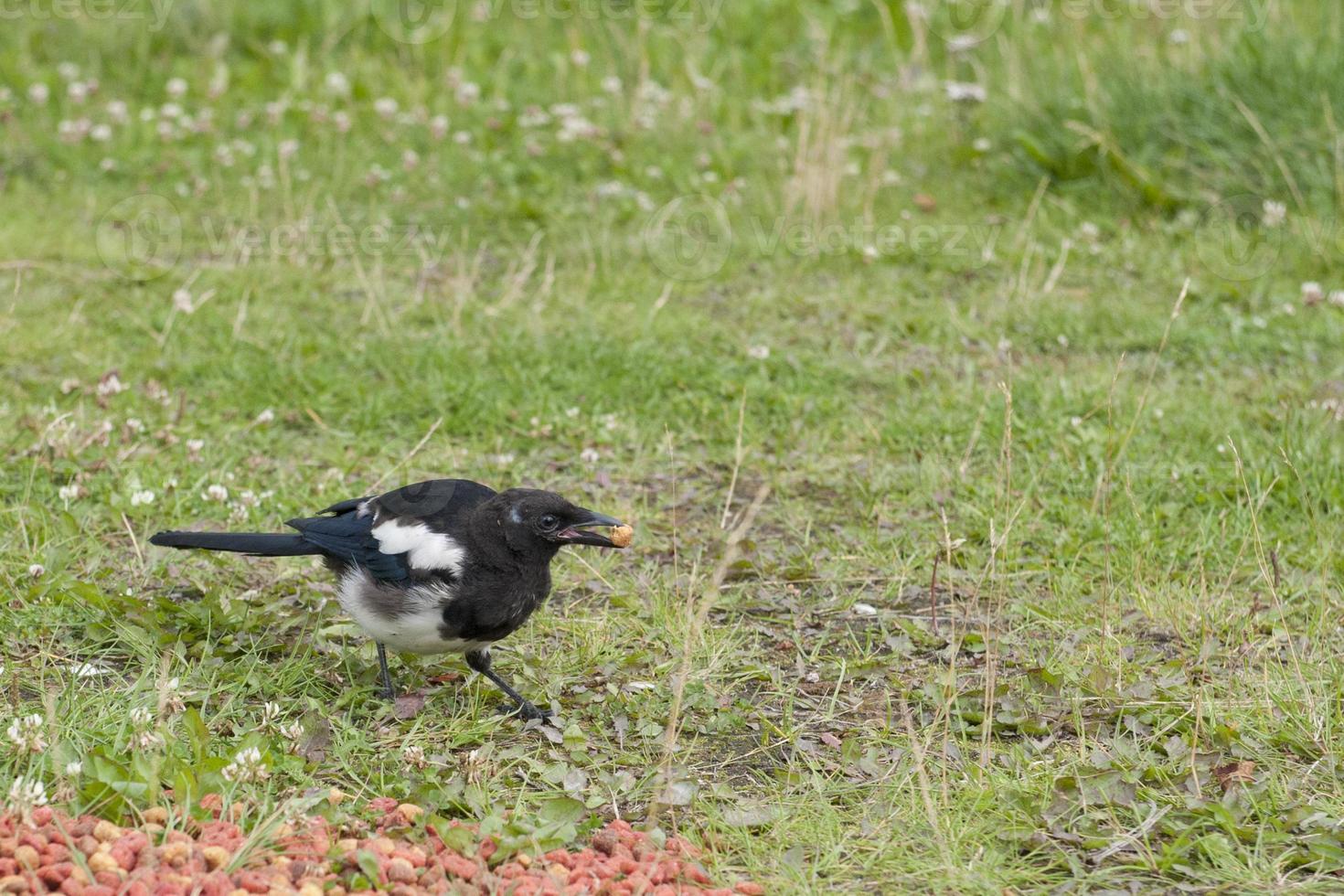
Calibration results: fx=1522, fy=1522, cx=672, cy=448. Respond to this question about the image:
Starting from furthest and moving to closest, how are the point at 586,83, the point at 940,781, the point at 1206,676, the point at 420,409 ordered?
the point at 586,83, the point at 420,409, the point at 1206,676, the point at 940,781

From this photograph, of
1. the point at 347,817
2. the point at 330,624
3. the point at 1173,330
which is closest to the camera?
the point at 347,817

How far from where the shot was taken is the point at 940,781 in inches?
151

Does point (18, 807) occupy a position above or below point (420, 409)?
above

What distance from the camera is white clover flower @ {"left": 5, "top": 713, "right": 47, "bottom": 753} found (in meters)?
3.55

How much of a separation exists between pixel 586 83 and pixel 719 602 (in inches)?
229

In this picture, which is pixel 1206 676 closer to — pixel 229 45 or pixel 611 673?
pixel 611 673

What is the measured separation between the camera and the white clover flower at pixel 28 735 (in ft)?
11.6

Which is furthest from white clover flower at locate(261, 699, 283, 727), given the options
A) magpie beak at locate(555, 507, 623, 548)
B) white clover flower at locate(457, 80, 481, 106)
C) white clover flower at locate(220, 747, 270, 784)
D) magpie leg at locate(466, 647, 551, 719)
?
white clover flower at locate(457, 80, 481, 106)

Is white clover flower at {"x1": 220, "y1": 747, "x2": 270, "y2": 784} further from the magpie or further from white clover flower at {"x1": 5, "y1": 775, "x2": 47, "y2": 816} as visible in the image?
the magpie

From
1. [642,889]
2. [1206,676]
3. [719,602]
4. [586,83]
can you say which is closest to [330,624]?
[719,602]

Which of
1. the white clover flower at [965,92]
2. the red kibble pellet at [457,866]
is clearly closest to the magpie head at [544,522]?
the red kibble pellet at [457,866]

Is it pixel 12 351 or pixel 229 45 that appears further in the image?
pixel 229 45

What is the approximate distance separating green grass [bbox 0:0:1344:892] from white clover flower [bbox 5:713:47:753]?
0.06 m

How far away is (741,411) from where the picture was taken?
14.6 ft
